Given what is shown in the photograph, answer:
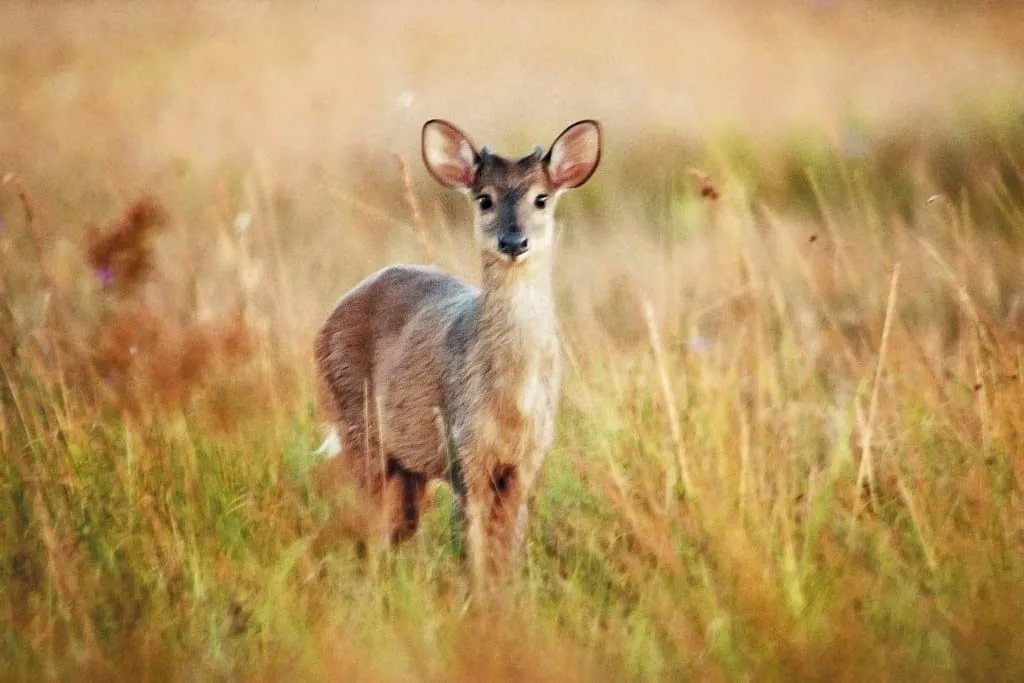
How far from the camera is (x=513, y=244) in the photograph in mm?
3564

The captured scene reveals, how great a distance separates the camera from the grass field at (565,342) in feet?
9.70

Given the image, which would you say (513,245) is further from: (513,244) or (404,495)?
(404,495)

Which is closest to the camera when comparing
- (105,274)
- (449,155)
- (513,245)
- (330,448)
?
(513,245)

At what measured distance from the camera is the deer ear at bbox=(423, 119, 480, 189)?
3.78 m

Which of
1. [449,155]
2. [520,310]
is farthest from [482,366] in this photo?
[449,155]

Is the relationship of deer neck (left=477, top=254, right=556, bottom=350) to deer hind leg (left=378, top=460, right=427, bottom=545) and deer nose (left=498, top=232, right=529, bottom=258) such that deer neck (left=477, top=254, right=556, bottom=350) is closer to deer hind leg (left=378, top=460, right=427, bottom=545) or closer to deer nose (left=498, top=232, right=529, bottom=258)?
deer nose (left=498, top=232, right=529, bottom=258)

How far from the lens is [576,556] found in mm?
3461

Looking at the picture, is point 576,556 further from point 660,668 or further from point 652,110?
point 652,110

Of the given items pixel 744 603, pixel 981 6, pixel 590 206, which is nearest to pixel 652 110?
pixel 590 206

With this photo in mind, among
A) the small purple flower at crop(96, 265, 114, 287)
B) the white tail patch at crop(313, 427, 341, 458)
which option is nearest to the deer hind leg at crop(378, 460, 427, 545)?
the white tail patch at crop(313, 427, 341, 458)

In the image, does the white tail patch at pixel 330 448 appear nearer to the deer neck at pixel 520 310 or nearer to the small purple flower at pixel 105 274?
the deer neck at pixel 520 310

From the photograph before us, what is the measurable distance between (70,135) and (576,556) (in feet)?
8.06

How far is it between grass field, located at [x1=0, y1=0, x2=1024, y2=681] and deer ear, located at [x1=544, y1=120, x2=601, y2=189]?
526mm

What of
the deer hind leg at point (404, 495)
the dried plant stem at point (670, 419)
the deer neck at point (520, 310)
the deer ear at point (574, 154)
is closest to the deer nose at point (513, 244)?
the deer neck at point (520, 310)
